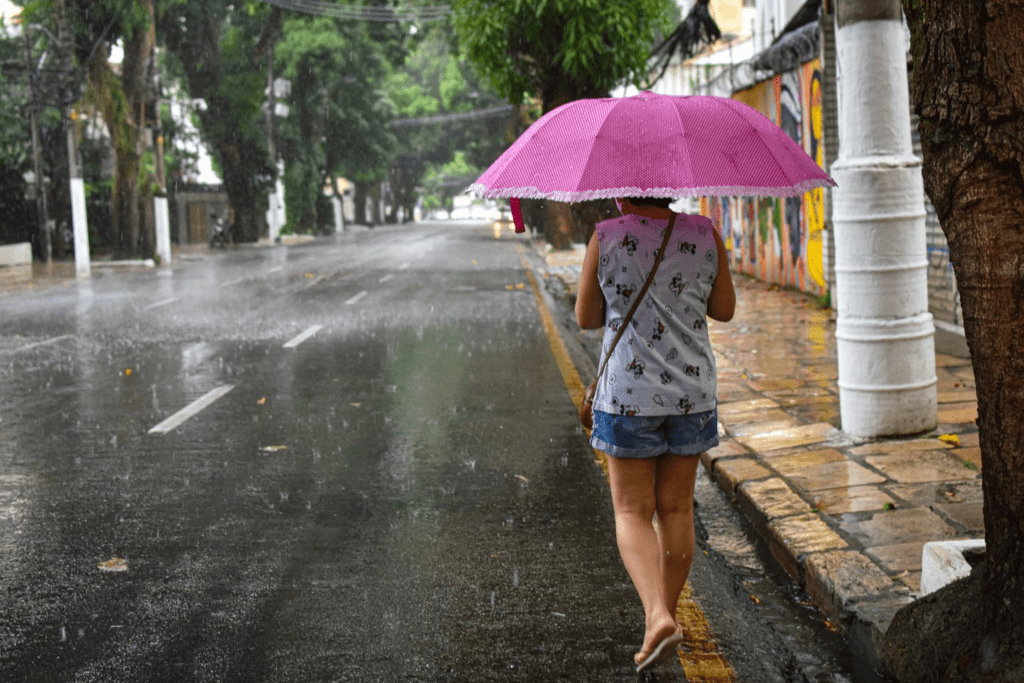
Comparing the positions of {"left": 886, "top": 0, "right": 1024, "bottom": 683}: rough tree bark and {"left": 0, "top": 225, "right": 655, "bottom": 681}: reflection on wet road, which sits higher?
{"left": 886, "top": 0, "right": 1024, "bottom": 683}: rough tree bark

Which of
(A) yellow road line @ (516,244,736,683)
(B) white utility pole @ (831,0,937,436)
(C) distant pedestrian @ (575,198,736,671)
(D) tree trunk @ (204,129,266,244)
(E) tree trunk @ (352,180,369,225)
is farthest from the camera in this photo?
(E) tree trunk @ (352,180,369,225)

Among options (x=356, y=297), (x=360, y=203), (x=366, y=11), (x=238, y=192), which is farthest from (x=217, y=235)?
(x=360, y=203)

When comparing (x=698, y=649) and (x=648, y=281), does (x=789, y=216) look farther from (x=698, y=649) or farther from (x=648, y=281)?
(x=648, y=281)

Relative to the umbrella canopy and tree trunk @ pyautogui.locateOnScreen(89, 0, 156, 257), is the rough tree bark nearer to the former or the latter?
the umbrella canopy

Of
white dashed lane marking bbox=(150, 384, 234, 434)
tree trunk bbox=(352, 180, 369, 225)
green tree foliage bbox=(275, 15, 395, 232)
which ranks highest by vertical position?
green tree foliage bbox=(275, 15, 395, 232)

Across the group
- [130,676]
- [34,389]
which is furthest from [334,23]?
[130,676]

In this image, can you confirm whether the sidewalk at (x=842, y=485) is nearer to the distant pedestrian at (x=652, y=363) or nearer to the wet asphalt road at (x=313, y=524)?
the wet asphalt road at (x=313, y=524)

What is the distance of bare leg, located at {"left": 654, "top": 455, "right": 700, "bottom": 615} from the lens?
3.80 meters

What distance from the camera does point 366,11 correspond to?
43219mm

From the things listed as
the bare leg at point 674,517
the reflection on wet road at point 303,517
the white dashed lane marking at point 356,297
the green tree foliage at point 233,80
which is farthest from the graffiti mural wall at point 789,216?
the green tree foliage at point 233,80

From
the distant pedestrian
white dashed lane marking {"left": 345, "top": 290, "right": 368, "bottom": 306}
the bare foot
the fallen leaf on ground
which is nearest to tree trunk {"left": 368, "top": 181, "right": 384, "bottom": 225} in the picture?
white dashed lane marking {"left": 345, "top": 290, "right": 368, "bottom": 306}

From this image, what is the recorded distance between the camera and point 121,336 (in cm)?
1374

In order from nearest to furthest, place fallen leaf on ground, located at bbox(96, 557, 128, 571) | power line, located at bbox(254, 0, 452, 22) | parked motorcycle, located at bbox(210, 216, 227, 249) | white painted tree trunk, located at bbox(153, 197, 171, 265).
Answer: fallen leaf on ground, located at bbox(96, 557, 128, 571) < white painted tree trunk, located at bbox(153, 197, 171, 265) < power line, located at bbox(254, 0, 452, 22) < parked motorcycle, located at bbox(210, 216, 227, 249)

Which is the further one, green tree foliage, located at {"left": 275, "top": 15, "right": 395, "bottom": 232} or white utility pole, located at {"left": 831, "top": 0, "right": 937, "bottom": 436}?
green tree foliage, located at {"left": 275, "top": 15, "right": 395, "bottom": 232}
